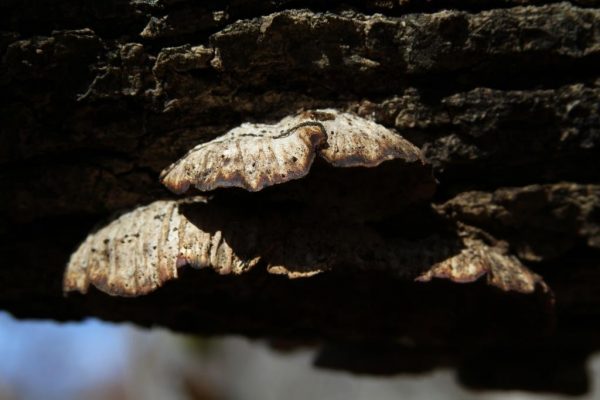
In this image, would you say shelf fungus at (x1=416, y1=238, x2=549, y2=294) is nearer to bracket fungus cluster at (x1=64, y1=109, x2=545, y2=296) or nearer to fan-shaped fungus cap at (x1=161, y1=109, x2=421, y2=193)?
bracket fungus cluster at (x1=64, y1=109, x2=545, y2=296)

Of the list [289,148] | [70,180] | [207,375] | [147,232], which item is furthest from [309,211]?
[207,375]

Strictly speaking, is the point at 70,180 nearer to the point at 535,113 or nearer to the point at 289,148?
the point at 289,148

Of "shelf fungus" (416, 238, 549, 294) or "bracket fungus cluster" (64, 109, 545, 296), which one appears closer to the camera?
"bracket fungus cluster" (64, 109, 545, 296)

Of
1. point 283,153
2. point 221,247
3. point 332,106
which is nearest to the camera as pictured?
point 283,153

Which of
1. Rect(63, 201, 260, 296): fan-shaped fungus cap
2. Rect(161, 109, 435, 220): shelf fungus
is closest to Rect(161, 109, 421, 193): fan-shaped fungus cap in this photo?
Rect(161, 109, 435, 220): shelf fungus

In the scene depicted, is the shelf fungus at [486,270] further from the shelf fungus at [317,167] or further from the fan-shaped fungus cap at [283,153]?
the fan-shaped fungus cap at [283,153]

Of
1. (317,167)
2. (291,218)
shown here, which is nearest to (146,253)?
(291,218)

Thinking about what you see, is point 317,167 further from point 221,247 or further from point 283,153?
point 221,247

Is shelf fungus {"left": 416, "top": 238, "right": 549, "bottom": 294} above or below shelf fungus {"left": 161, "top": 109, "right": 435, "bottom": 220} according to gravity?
below

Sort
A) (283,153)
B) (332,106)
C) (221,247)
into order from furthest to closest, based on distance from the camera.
A: (332,106)
(221,247)
(283,153)
